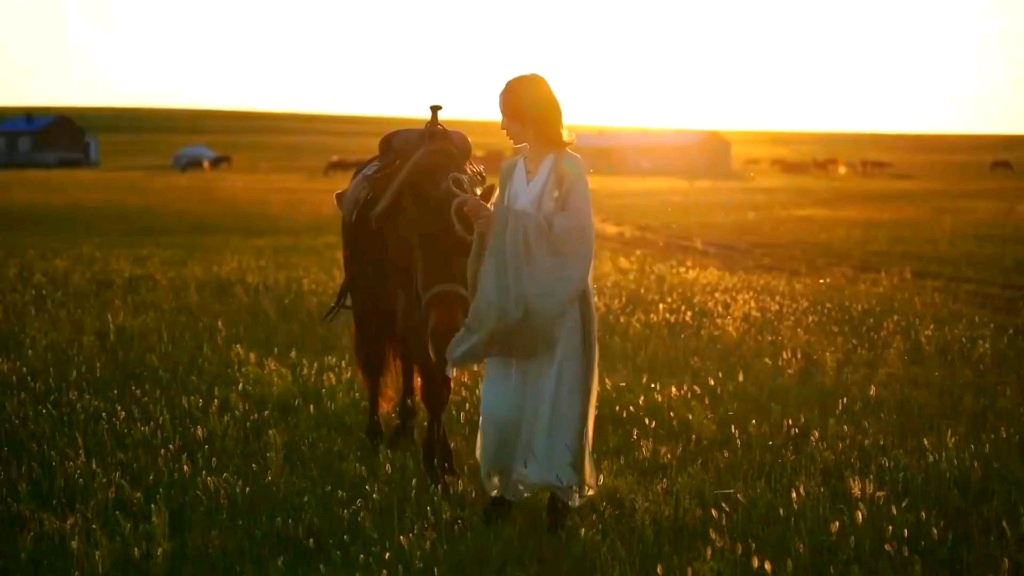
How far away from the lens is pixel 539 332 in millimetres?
6098

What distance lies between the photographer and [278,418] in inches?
349

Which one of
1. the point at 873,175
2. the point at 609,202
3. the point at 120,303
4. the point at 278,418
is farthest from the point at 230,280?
the point at 873,175

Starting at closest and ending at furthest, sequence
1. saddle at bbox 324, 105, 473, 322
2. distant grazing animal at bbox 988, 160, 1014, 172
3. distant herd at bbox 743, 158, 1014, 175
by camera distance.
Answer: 1. saddle at bbox 324, 105, 473, 322
2. distant herd at bbox 743, 158, 1014, 175
3. distant grazing animal at bbox 988, 160, 1014, 172

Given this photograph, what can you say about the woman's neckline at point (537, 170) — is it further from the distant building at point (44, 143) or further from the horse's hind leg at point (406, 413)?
the distant building at point (44, 143)

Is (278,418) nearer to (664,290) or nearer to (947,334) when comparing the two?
(947,334)

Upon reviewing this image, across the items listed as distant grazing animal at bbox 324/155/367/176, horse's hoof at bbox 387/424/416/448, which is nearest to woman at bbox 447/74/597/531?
horse's hoof at bbox 387/424/416/448

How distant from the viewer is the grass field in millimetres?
5957

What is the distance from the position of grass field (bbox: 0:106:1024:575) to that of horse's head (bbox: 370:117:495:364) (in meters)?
1.00

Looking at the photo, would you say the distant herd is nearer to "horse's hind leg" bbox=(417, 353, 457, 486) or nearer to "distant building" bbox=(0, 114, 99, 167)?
"distant building" bbox=(0, 114, 99, 167)

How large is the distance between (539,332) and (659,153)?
95.0m

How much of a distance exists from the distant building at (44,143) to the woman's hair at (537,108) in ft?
324

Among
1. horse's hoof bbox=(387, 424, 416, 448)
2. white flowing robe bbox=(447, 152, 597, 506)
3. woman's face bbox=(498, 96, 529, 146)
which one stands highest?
woman's face bbox=(498, 96, 529, 146)

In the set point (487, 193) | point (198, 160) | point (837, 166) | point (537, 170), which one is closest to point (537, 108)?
point (537, 170)

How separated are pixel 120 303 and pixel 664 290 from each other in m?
7.43
